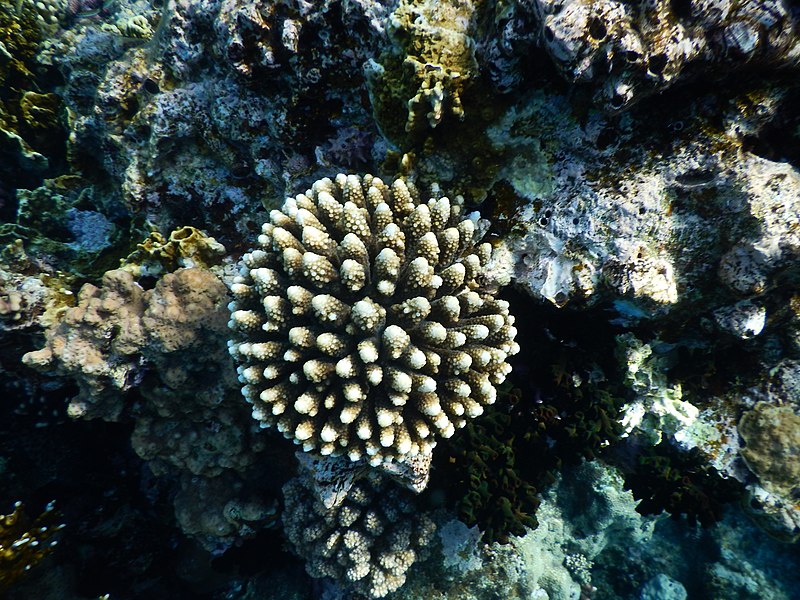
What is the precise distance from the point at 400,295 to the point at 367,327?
39cm

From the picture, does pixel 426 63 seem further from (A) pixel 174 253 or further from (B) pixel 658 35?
(A) pixel 174 253

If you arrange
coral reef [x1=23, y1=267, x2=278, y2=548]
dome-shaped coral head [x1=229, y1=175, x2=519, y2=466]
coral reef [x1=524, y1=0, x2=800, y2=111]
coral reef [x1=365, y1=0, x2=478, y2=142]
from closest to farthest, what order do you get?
coral reef [x1=524, y1=0, x2=800, y2=111], coral reef [x1=365, y1=0, x2=478, y2=142], dome-shaped coral head [x1=229, y1=175, x2=519, y2=466], coral reef [x1=23, y1=267, x2=278, y2=548]

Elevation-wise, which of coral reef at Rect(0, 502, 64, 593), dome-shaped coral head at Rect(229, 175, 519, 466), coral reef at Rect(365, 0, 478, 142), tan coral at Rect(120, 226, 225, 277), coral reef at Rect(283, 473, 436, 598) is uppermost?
coral reef at Rect(365, 0, 478, 142)

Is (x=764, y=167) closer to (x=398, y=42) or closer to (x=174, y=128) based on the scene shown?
(x=398, y=42)

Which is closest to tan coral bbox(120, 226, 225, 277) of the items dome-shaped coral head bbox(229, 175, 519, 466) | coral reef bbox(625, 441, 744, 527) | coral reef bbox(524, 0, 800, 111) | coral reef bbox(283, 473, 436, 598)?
dome-shaped coral head bbox(229, 175, 519, 466)

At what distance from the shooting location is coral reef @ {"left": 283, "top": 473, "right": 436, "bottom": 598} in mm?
4000

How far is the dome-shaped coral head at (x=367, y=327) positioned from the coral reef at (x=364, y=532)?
1.30m

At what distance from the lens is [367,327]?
9.52 ft

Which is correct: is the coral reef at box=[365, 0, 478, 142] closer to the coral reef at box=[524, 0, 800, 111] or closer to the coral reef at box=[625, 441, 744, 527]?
the coral reef at box=[524, 0, 800, 111]

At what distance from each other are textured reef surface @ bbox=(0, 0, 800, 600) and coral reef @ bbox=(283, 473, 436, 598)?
3 cm

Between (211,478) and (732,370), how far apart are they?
18.4ft

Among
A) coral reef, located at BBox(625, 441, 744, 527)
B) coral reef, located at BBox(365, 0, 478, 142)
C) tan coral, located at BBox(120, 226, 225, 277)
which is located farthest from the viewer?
tan coral, located at BBox(120, 226, 225, 277)

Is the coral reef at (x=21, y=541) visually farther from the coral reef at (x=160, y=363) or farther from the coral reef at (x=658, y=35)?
the coral reef at (x=658, y=35)

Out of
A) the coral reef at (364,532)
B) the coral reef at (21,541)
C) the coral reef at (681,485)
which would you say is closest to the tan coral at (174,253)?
the coral reef at (364,532)
